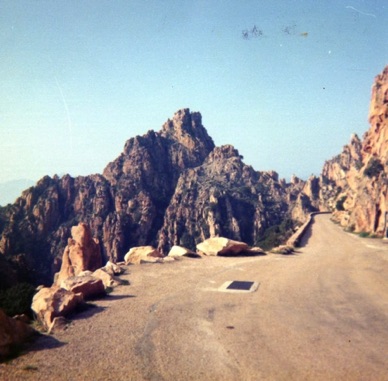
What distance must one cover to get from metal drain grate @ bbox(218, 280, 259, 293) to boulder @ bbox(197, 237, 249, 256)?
738 cm

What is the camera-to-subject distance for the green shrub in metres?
12.2

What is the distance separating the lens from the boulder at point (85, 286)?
1283cm

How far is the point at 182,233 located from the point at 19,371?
355 feet

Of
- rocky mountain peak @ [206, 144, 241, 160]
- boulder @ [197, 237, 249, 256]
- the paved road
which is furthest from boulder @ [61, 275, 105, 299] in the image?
rocky mountain peak @ [206, 144, 241, 160]

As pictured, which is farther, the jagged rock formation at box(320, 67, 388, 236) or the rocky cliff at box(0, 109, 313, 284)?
the rocky cliff at box(0, 109, 313, 284)

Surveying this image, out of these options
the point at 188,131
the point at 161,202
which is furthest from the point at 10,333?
the point at 188,131

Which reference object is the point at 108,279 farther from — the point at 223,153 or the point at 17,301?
the point at 223,153

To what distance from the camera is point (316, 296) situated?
42.8ft

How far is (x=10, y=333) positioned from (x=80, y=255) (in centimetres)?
2865

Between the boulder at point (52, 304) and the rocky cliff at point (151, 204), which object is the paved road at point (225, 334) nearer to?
the boulder at point (52, 304)

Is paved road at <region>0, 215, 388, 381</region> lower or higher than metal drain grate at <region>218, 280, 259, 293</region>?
lower

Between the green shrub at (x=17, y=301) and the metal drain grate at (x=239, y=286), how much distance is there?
7.95 m

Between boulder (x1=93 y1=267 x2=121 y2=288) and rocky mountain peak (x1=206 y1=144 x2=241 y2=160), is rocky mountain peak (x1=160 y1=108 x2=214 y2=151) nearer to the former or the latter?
rocky mountain peak (x1=206 y1=144 x2=241 y2=160)

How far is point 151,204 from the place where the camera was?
124 meters
